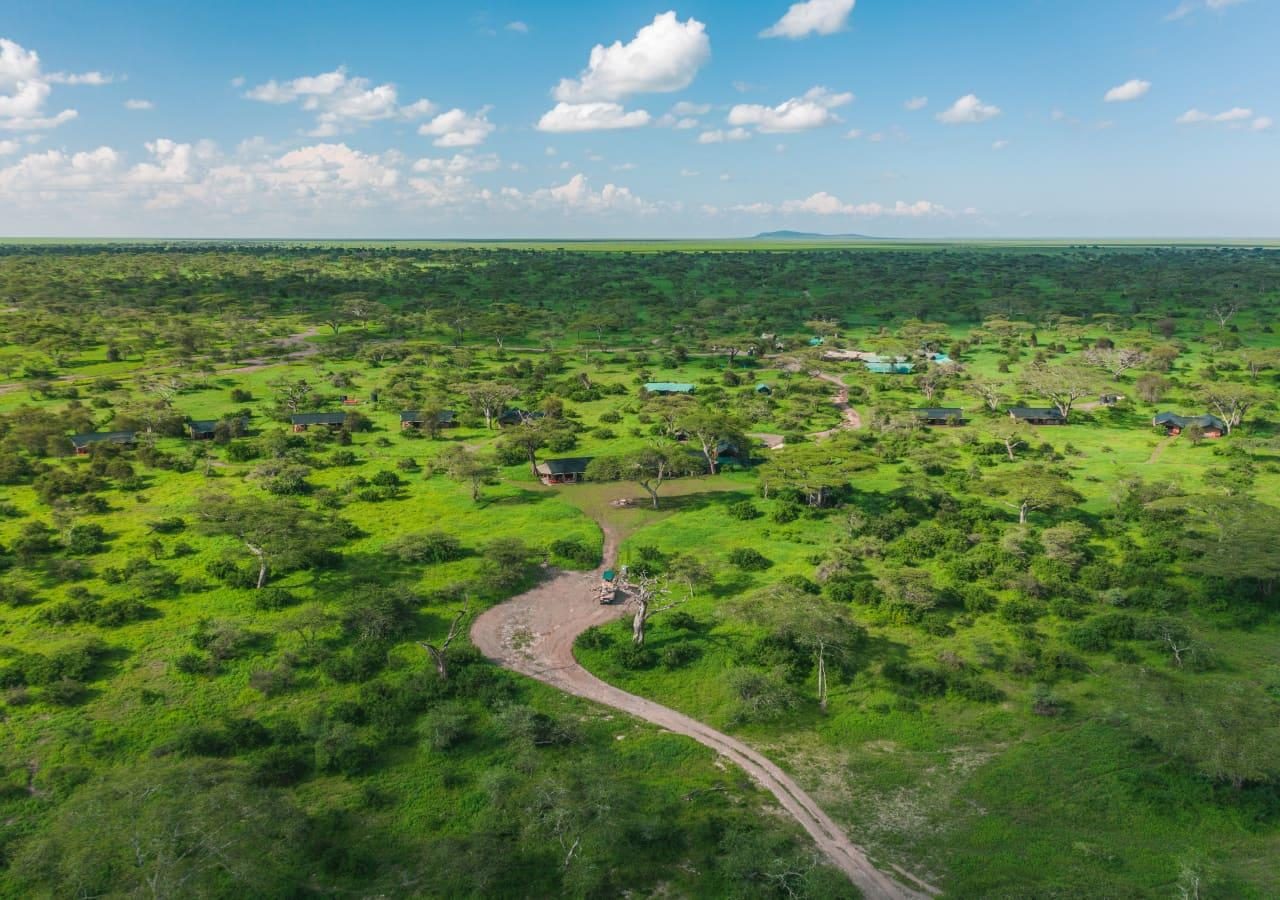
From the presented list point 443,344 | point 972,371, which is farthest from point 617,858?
point 443,344

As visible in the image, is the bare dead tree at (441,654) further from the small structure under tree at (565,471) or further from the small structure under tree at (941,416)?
the small structure under tree at (941,416)

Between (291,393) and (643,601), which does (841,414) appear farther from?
(291,393)

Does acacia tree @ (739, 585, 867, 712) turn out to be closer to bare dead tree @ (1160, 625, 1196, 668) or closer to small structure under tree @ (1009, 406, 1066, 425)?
bare dead tree @ (1160, 625, 1196, 668)

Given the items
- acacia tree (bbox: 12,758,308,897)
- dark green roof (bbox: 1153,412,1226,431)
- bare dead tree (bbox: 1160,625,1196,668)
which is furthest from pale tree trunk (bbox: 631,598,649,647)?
dark green roof (bbox: 1153,412,1226,431)

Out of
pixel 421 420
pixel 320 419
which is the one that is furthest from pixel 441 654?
pixel 320 419

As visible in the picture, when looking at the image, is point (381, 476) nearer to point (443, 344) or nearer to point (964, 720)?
point (964, 720)

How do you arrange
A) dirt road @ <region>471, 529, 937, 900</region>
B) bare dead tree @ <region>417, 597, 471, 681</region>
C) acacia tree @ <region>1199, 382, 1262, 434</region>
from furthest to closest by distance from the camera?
acacia tree @ <region>1199, 382, 1262, 434</region>
bare dead tree @ <region>417, 597, 471, 681</region>
dirt road @ <region>471, 529, 937, 900</region>
